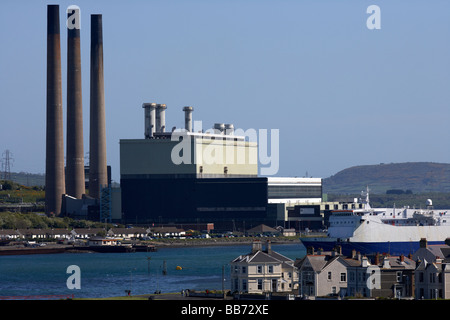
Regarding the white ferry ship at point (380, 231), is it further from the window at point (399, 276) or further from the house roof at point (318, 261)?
the window at point (399, 276)

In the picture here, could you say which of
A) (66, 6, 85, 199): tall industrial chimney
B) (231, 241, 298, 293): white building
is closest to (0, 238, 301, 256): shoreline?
(66, 6, 85, 199): tall industrial chimney

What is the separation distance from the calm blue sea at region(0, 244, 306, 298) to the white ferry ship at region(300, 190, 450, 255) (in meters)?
9.96

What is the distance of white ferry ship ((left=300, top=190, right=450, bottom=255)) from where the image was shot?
383ft

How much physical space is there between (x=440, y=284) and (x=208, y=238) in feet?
432

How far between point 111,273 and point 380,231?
1212 inches

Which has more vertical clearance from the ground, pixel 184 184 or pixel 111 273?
pixel 184 184

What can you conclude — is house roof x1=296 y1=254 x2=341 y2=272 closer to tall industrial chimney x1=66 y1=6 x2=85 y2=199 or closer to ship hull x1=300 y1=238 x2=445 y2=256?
ship hull x1=300 y1=238 x2=445 y2=256

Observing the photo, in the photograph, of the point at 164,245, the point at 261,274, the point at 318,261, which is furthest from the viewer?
the point at 164,245

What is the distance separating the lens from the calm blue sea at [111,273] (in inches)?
3553

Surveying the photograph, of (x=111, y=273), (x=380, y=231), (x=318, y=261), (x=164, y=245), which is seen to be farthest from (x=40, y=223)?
(x=318, y=261)

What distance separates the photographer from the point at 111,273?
11625 cm

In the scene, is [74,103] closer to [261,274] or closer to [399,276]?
[261,274]
